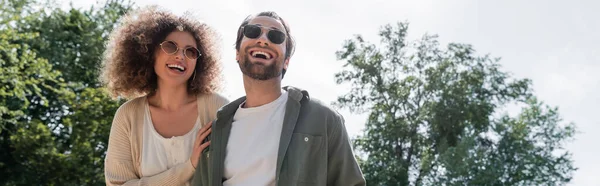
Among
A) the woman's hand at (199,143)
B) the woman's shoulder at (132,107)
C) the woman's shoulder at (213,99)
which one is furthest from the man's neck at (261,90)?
the woman's shoulder at (132,107)

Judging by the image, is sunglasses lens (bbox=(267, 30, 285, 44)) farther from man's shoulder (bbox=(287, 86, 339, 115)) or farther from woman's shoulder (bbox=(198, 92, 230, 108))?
woman's shoulder (bbox=(198, 92, 230, 108))

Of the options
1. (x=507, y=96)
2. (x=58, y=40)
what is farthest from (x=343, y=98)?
(x=58, y=40)

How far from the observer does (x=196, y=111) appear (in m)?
4.47

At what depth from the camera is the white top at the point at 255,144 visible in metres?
3.79

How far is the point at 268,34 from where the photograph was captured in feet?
12.9

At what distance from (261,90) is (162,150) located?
29.1 inches

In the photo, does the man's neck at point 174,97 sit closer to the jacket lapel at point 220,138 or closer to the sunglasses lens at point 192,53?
the sunglasses lens at point 192,53

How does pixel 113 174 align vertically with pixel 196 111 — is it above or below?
below

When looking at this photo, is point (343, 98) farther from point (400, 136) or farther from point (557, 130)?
point (557, 130)

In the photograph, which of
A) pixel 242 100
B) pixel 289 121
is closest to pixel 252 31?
pixel 242 100

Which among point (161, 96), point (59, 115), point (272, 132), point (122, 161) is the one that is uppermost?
point (59, 115)

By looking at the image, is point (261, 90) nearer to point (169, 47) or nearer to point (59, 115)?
point (169, 47)

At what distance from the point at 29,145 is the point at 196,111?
2469 centimetres

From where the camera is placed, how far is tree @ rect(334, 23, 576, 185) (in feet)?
108
